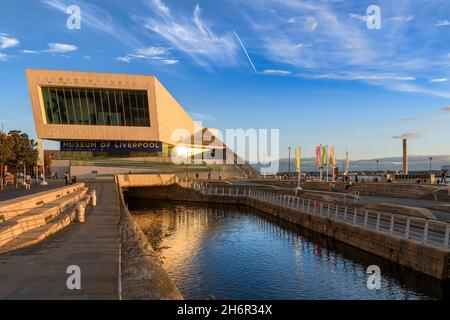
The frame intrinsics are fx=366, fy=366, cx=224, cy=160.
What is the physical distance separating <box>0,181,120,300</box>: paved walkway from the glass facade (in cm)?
5334

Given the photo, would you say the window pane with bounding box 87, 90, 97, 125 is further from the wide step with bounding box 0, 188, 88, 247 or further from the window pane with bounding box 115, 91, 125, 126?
the wide step with bounding box 0, 188, 88, 247

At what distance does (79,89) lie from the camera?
63844 millimetres

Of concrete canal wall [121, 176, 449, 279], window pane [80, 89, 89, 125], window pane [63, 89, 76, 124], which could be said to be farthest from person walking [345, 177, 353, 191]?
window pane [63, 89, 76, 124]

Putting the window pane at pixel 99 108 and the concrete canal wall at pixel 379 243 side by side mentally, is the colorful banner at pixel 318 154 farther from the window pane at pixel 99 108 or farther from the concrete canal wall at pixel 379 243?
the window pane at pixel 99 108

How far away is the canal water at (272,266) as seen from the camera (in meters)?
13.6

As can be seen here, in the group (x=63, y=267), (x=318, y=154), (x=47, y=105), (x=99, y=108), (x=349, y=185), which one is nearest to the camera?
(x=63, y=267)

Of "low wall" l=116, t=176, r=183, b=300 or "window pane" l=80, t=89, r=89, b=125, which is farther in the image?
"window pane" l=80, t=89, r=89, b=125

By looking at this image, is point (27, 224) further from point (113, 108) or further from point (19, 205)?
point (113, 108)

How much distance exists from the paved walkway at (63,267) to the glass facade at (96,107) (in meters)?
53.3

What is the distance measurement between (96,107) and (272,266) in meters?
56.4

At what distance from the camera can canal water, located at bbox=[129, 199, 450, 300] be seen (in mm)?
13555

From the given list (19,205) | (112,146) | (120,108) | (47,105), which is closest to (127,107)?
(120,108)

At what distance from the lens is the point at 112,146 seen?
70.8 meters
